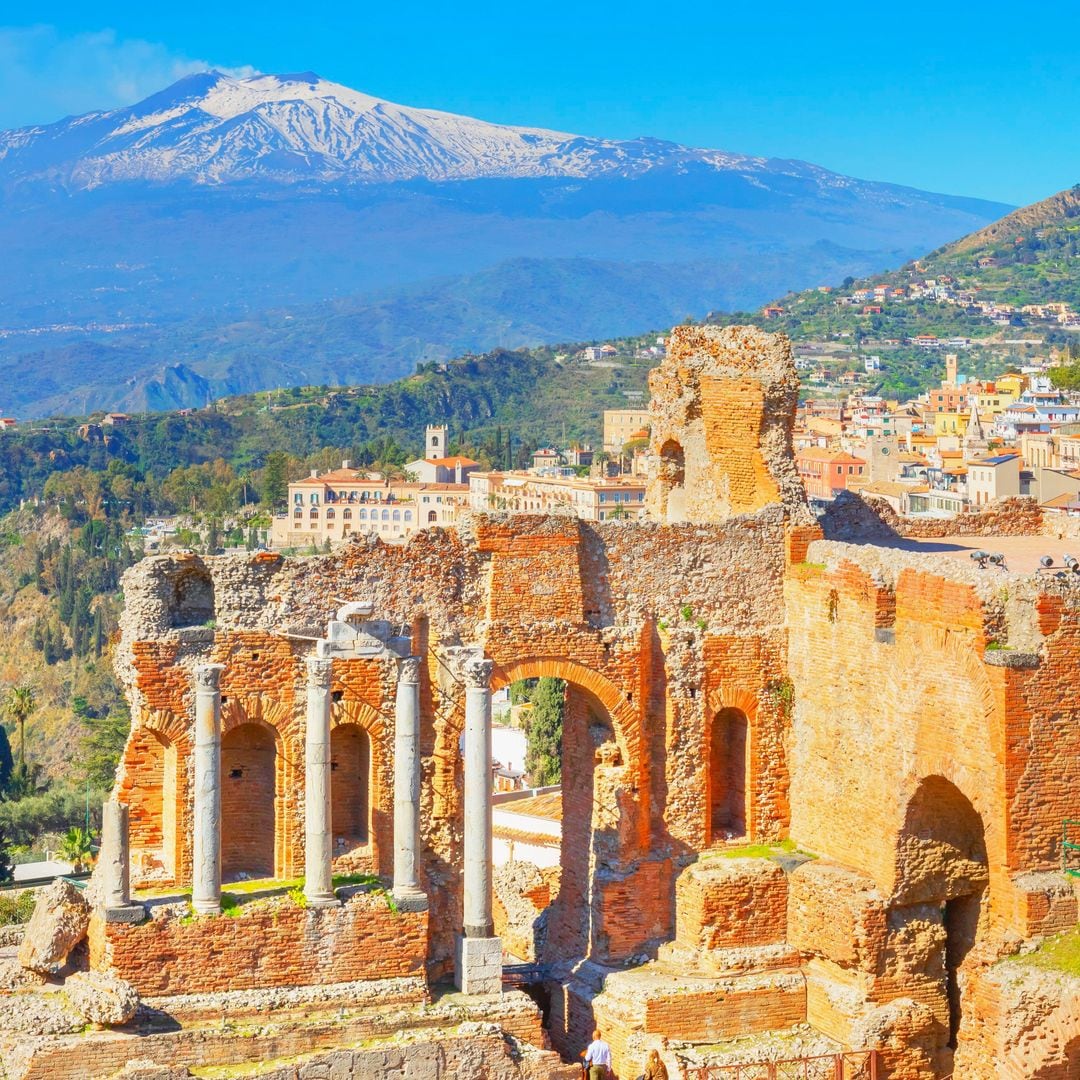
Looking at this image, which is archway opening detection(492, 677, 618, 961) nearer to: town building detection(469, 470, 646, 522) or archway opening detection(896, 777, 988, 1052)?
archway opening detection(896, 777, 988, 1052)

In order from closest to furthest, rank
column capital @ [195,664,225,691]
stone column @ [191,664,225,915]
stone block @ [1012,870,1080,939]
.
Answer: stone block @ [1012,870,1080,939] → stone column @ [191,664,225,915] → column capital @ [195,664,225,691]

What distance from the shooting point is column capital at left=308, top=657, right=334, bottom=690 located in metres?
21.2

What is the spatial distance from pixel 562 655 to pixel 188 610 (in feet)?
14.5

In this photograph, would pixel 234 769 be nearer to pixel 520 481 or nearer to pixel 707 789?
pixel 707 789

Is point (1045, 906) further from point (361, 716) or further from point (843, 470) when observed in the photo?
point (843, 470)

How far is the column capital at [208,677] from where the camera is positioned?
20844mm

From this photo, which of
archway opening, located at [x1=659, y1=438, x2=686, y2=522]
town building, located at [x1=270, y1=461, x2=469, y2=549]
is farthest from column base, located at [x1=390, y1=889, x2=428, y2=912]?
town building, located at [x1=270, y1=461, x2=469, y2=549]

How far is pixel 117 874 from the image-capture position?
800 inches

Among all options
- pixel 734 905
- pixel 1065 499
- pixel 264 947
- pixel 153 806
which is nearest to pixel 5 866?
pixel 153 806

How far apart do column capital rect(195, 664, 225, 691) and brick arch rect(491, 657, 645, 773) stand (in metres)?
3.62

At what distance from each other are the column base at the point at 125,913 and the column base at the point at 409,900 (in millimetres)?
2745

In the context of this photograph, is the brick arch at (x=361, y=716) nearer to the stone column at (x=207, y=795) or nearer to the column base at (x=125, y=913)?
the stone column at (x=207, y=795)

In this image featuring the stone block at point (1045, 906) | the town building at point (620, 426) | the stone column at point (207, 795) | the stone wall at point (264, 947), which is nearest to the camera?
the stone block at point (1045, 906)

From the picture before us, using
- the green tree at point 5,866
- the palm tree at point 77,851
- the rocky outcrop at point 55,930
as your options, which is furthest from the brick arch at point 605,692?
the green tree at point 5,866
